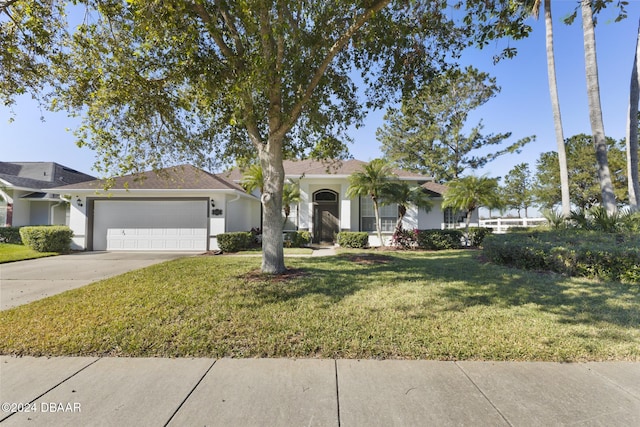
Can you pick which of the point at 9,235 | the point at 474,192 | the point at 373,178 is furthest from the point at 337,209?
the point at 9,235

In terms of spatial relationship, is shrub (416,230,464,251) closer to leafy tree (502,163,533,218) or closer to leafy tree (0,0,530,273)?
leafy tree (0,0,530,273)

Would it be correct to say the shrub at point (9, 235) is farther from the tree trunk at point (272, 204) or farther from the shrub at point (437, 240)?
the shrub at point (437, 240)

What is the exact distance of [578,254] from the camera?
7.46 m

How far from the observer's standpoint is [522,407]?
8.66ft

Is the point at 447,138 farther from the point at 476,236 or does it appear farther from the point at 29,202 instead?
the point at 29,202

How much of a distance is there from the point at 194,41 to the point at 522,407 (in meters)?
7.28

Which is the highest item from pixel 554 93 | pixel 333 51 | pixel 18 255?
pixel 554 93

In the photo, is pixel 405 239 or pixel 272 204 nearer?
pixel 272 204

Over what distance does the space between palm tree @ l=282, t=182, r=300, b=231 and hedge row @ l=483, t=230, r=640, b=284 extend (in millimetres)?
8847

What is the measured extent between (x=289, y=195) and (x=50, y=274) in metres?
9.28

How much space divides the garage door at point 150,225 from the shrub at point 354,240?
259 inches

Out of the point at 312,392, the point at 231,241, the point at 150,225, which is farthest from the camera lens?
the point at 150,225

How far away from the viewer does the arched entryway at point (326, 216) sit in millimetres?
16891

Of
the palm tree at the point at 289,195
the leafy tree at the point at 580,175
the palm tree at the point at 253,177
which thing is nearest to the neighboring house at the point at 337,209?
the palm tree at the point at 289,195
